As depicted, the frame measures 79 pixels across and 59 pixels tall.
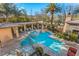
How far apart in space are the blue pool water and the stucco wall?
13 cm

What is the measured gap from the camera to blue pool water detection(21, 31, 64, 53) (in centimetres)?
196

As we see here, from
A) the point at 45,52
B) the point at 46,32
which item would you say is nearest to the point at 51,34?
the point at 46,32

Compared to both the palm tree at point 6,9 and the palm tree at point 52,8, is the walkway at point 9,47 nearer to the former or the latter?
the palm tree at point 6,9

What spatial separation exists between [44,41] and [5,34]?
0.35 m

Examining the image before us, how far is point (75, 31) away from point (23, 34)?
46cm

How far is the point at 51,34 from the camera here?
6.45ft

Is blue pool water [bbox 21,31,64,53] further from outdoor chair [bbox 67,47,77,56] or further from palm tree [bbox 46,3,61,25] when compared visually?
palm tree [bbox 46,3,61,25]

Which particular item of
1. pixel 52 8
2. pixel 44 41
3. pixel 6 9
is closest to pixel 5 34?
pixel 6 9

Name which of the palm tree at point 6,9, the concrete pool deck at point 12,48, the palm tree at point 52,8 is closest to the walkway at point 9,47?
the concrete pool deck at point 12,48

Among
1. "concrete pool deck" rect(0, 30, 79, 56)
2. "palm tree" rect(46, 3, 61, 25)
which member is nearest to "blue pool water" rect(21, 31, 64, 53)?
"concrete pool deck" rect(0, 30, 79, 56)

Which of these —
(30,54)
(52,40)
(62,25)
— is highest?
(62,25)

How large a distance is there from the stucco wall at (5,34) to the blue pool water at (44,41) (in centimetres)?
13

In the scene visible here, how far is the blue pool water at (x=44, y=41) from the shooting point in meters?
1.96

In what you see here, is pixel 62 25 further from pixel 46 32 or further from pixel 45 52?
pixel 45 52
